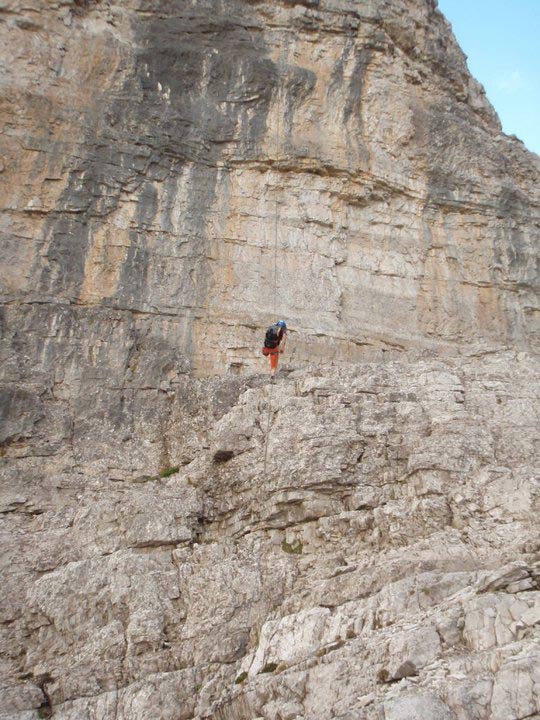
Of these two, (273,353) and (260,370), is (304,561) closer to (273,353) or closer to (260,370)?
(273,353)

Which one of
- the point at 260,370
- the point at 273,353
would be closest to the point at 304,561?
the point at 273,353

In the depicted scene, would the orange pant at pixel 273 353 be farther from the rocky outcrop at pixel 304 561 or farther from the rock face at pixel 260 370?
the rocky outcrop at pixel 304 561

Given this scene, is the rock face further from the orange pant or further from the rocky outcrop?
the orange pant

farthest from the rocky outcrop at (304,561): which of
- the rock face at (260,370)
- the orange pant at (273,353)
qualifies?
the orange pant at (273,353)

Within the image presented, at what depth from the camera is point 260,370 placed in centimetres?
2681

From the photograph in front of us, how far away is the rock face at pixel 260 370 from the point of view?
15.5 meters

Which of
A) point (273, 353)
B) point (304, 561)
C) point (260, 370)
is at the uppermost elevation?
point (273, 353)

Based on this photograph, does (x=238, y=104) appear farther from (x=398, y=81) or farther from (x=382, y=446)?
(x=382, y=446)

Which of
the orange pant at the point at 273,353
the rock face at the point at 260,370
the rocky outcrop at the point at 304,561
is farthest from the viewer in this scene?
the orange pant at the point at 273,353

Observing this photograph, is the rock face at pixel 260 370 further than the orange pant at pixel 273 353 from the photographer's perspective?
No

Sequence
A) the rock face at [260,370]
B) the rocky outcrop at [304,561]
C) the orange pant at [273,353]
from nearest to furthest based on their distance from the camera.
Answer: the rocky outcrop at [304,561]
the rock face at [260,370]
the orange pant at [273,353]

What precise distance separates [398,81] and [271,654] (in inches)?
858

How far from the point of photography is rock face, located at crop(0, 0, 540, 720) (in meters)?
15.5

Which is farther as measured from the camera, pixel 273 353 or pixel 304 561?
pixel 273 353
